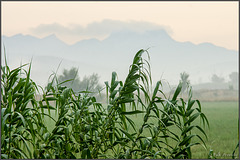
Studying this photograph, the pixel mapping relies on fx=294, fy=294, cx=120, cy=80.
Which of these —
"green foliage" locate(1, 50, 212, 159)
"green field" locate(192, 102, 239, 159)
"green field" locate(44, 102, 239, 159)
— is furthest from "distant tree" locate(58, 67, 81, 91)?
"green foliage" locate(1, 50, 212, 159)

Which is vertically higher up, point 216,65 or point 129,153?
point 216,65

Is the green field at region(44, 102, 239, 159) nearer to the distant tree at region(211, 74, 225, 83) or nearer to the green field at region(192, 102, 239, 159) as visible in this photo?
the green field at region(192, 102, 239, 159)

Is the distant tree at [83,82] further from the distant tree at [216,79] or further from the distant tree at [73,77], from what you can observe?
the distant tree at [216,79]

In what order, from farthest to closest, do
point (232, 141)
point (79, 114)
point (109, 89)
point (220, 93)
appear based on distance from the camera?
point (220, 93) → point (232, 141) → point (109, 89) → point (79, 114)

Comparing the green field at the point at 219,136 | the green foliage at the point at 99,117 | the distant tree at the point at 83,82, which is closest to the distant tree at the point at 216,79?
the green field at the point at 219,136

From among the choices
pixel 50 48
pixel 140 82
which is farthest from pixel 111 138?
pixel 50 48

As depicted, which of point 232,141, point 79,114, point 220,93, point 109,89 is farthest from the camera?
point 220,93

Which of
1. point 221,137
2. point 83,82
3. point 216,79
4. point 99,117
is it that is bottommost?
point 221,137

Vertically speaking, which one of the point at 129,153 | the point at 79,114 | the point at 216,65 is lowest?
the point at 129,153

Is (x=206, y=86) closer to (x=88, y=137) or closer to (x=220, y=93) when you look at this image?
(x=220, y=93)

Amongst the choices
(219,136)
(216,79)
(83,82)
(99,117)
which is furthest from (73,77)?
(216,79)

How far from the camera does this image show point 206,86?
611 inches

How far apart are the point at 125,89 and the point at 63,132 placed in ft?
1.63

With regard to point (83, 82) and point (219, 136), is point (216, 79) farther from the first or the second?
point (219, 136)
